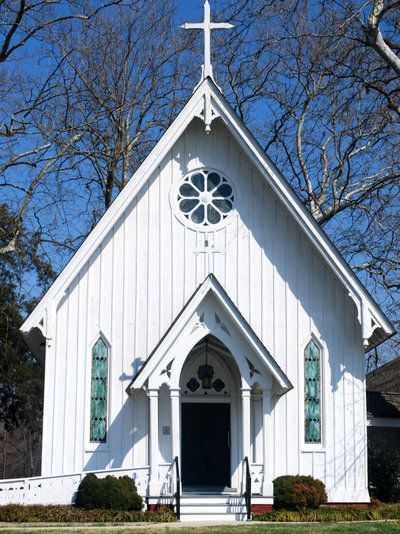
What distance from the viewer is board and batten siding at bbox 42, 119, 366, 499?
21.5 meters

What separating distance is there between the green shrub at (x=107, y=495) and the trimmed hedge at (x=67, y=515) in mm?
249

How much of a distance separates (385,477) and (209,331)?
6910 mm

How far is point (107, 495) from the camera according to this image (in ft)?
63.4

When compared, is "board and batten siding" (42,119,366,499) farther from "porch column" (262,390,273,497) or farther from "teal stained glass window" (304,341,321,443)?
"porch column" (262,390,273,497)

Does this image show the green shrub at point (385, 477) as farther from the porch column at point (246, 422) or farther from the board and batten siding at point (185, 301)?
the porch column at point (246, 422)

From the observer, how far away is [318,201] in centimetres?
3481

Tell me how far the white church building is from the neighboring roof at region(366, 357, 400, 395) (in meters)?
13.0

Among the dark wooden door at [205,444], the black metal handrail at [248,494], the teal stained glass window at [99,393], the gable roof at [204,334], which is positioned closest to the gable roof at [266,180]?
the teal stained glass window at [99,393]

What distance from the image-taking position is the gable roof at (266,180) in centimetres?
2103

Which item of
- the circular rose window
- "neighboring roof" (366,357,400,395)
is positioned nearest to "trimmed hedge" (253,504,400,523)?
the circular rose window

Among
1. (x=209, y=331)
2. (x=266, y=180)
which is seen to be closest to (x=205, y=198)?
(x=266, y=180)

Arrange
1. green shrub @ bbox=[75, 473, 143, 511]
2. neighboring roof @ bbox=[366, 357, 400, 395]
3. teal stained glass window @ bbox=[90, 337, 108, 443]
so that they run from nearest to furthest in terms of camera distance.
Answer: green shrub @ bbox=[75, 473, 143, 511]
teal stained glass window @ bbox=[90, 337, 108, 443]
neighboring roof @ bbox=[366, 357, 400, 395]

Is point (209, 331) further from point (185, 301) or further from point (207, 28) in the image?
point (207, 28)

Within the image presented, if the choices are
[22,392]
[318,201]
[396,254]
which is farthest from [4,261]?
[396,254]
